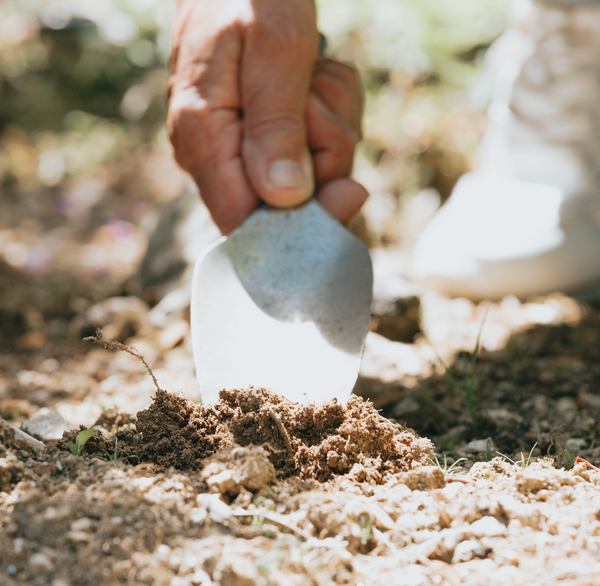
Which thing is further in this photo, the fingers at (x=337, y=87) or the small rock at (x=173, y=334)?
Result: the small rock at (x=173, y=334)

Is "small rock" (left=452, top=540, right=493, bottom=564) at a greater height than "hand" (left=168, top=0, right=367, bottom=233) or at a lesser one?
lesser

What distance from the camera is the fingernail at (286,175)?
175 cm

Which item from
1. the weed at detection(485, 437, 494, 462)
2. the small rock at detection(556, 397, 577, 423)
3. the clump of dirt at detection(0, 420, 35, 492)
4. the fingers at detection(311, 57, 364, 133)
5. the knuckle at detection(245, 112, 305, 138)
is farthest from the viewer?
the fingers at detection(311, 57, 364, 133)

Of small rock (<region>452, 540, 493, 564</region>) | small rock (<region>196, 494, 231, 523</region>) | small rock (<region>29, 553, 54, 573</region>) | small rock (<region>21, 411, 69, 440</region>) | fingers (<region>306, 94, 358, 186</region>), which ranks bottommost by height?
small rock (<region>29, 553, 54, 573</region>)

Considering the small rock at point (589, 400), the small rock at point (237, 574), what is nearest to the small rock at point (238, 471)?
the small rock at point (237, 574)

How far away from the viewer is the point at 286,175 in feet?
5.77

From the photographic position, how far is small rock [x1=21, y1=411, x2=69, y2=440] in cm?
150

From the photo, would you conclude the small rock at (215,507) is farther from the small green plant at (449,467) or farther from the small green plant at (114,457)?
the small green plant at (449,467)

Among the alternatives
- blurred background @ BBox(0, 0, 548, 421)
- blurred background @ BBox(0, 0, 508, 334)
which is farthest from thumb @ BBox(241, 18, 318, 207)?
blurred background @ BBox(0, 0, 508, 334)

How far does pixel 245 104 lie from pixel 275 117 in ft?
0.36

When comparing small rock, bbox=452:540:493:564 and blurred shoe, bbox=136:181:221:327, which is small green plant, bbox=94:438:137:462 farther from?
blurred shoe, bbox=136:181:221:327

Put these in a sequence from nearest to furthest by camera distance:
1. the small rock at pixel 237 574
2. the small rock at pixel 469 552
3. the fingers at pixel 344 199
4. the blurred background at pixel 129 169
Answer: the small rock at pixel 237 574 < the small rock at pixel 469 552 < the fingers at pixel 344 199 < the blurred background at pixel 129 169

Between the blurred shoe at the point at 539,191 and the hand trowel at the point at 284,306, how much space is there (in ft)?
3.47

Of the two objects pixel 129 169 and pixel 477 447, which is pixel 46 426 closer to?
pixel 477 447
